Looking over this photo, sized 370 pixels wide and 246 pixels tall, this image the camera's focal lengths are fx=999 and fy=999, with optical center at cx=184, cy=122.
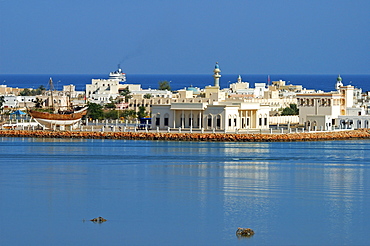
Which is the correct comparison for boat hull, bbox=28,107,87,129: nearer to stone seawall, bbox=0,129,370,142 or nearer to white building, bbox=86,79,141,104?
stone seawall, bbox=0,129,370,142

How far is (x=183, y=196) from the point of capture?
34406 mm

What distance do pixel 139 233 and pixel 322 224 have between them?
215 inches

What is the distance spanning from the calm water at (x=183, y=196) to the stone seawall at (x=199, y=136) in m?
6.60

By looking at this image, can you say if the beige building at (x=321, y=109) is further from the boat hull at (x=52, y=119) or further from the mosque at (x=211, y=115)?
the boat hull at (x=52, y=119)

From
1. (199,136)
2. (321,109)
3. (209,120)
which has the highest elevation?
(321,109)

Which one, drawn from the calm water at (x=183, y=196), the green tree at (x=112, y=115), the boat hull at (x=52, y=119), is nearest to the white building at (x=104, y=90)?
the green tree at (x=112, y=115)

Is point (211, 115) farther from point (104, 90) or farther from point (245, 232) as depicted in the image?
point (104, 90)

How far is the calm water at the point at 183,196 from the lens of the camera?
27.8 meters

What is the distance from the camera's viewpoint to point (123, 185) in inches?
1470

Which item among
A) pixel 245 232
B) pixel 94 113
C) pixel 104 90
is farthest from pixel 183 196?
pixel 104 90

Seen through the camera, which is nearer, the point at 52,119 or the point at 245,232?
the point at 245,232

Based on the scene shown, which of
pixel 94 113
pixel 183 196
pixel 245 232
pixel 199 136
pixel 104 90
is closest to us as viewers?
pixel 245 232

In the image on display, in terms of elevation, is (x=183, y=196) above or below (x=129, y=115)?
below

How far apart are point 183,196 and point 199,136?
85.4 ft
